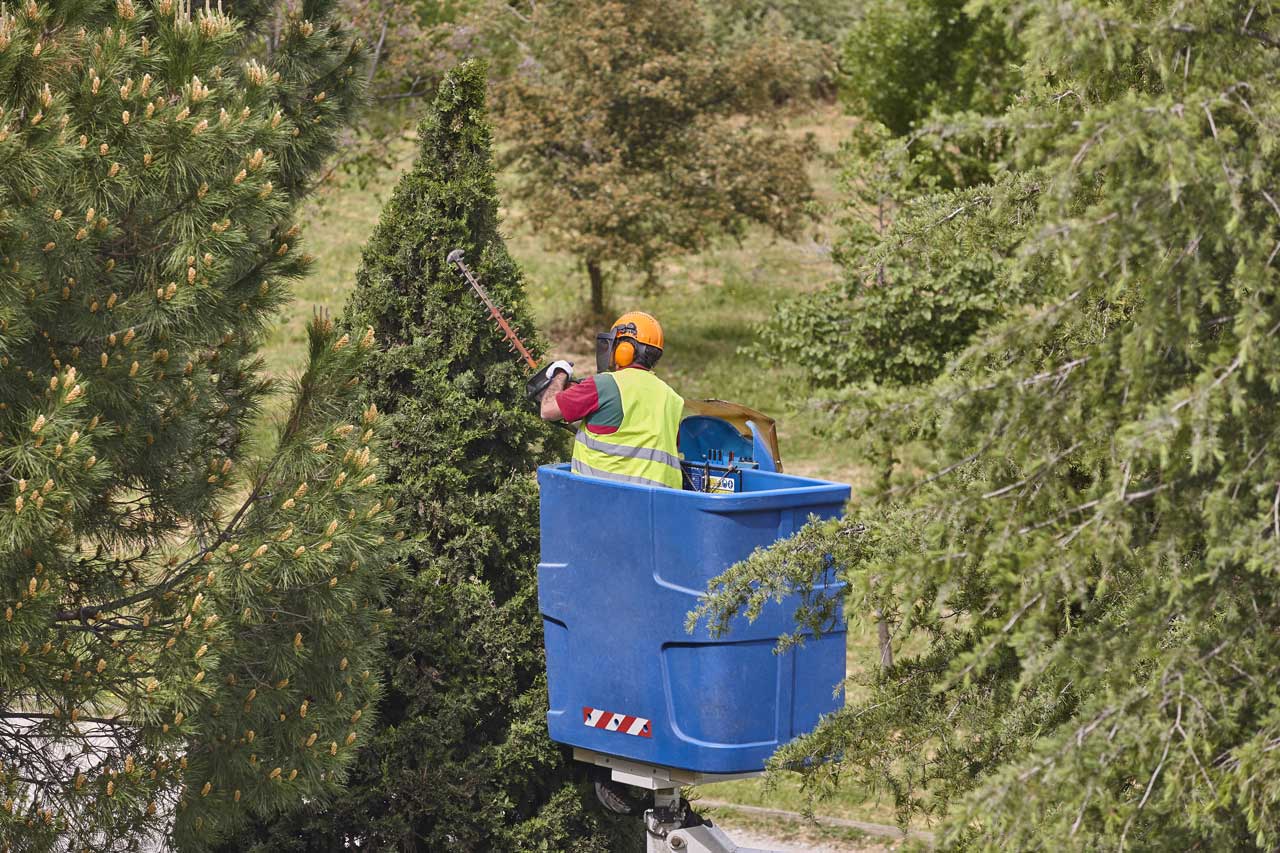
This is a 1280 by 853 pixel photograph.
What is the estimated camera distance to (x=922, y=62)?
17875 millimetres

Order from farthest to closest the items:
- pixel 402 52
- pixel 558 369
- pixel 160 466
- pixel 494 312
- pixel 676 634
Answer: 1. pixel 402 52
2. pixel 494 312
3. pixel 558 369
4. pixel 676 634
5. pixel 160 466

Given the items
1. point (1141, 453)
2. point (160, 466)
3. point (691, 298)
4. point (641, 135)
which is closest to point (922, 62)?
point (641, 135)

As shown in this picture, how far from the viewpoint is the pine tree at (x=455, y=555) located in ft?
20.8

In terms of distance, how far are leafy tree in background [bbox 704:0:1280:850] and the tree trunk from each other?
1558cm

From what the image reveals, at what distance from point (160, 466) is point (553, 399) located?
133 centimetres

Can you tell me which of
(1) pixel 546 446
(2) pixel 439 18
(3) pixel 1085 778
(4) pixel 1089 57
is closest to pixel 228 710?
(1) pixel 546 446

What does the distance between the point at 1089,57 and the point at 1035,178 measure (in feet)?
3.51

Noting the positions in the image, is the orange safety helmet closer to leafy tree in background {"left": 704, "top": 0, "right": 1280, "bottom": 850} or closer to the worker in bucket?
the worker in bucket

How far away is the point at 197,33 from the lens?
17.0 feet

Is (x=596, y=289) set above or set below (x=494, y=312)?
below

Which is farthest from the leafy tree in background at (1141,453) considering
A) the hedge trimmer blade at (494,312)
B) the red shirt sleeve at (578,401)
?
the hedge trimmer blade at (494,312)

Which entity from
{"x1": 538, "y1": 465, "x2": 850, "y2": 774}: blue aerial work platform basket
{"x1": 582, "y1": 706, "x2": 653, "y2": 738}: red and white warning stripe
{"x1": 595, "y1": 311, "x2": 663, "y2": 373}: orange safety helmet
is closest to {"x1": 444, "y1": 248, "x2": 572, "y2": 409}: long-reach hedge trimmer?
A: {"x1": 595, "y1": 311, "x2": 663, "y2": 373}: orange safety helmet

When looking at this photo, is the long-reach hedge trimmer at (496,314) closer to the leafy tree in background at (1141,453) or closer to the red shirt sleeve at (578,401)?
the red shirt sleeve at (578,401)

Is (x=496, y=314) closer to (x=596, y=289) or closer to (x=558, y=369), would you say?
(x=558, y=369)
